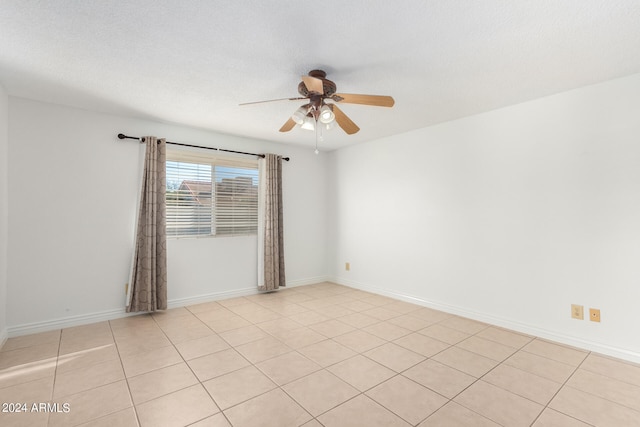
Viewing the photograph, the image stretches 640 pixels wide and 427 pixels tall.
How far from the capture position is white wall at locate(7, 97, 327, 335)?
2.95 metres

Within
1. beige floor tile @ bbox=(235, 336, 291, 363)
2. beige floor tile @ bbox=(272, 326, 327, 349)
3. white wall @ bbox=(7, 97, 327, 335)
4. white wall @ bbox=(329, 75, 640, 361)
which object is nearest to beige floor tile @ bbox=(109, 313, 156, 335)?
white wall @ bbox=(7, 97, 327, 335)

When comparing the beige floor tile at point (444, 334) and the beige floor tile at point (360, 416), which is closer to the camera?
the beige floor tile at point (360, 416)

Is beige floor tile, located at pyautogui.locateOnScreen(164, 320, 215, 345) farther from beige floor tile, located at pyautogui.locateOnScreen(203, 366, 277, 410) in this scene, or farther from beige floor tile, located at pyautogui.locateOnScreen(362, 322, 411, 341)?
beige floor tile, located at pyautogui.locateOnScreen(362, 322, 411, 341)

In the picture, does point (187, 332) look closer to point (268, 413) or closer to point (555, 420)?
point (268, 413)

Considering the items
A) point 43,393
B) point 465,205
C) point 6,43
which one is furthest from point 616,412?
point 6,43

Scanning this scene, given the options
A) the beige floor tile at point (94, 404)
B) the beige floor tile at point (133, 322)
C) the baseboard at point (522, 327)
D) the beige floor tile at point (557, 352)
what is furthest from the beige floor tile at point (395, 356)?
the beige floor tile at point (133, 322)

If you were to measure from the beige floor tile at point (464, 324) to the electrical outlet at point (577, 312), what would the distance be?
29.7 inches

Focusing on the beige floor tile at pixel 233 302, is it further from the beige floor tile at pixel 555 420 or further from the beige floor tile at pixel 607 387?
the beige floor tile at pixel 607 387

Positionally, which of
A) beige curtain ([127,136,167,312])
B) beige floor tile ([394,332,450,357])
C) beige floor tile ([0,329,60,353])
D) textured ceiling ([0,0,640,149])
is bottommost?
beige floor tile ([394,332,450,357])

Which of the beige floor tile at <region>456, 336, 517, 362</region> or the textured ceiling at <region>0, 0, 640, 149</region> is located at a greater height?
the textured ceiling at <region>0, 0, 640, 149</region>

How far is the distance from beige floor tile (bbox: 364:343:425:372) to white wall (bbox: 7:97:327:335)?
2.47m

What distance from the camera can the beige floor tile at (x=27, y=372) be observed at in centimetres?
213

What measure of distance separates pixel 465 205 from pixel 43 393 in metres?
3.99

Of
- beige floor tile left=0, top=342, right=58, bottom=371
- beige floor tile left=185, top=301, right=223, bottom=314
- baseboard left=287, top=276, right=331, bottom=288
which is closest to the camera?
beige floor tile left=0, top=342, right=58, bottom=371
